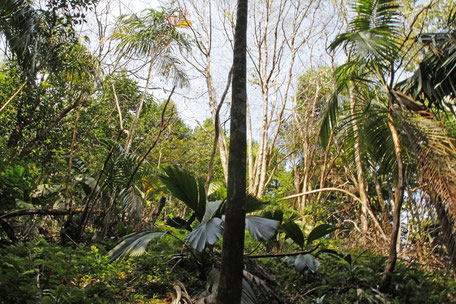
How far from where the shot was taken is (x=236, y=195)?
2.17 metres

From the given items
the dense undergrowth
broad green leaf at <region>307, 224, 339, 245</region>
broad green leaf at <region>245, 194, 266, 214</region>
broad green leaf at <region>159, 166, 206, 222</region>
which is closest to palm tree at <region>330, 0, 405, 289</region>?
broad green leaf at <region>307, 224, 339, 245</region>

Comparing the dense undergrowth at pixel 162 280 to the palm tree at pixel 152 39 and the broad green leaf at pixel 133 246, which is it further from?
the palm tree at pixel 152 39

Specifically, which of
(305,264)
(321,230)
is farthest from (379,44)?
(305,264)

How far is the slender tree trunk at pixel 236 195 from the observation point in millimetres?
2043

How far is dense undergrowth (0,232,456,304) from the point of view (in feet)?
8.10

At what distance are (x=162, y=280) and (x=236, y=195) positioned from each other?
1.87 m

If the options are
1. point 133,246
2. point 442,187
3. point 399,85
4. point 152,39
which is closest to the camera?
point 133,246

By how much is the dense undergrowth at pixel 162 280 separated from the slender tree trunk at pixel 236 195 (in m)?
0.99

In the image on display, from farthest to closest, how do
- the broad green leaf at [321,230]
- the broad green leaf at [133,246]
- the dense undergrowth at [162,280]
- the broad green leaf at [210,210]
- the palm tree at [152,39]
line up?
the palm tree at [152,39] < the broad green leaf at [321,230] < the broad green leaf at [210,210] < the broad green leaf at [133,246] < the dense undergrowth at [162,280]

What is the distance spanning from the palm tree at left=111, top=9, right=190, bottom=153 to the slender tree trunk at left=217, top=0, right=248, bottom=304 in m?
4.74

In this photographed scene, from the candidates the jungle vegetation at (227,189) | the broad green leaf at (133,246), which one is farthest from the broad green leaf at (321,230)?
the broad green leaf at (133,246)

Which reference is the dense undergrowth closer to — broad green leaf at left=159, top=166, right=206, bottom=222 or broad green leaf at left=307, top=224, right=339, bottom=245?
broad green leaf at left=307, top=224, right=339, bottom=245

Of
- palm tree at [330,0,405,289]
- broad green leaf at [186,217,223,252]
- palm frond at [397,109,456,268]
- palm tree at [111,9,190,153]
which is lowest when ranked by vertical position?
broad green leaf at [186,217,223,252]

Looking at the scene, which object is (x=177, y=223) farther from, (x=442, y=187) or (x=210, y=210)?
(x=442, y=187)
